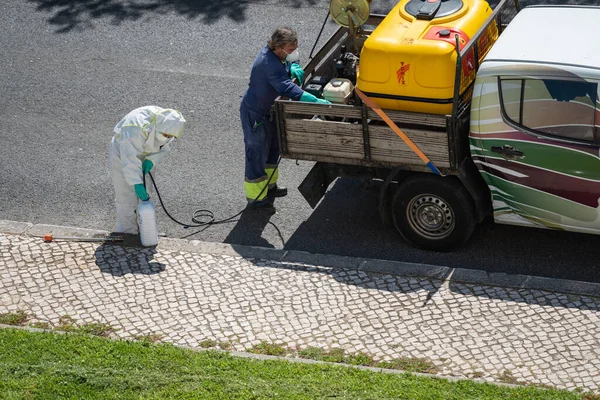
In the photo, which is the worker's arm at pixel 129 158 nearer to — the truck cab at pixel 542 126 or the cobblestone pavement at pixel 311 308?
the cobblestone pavement at pixel 311 308

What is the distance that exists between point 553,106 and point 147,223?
3.81 metres

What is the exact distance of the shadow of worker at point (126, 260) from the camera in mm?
8820

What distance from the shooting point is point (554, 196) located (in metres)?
8.25

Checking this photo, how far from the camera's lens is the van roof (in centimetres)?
798

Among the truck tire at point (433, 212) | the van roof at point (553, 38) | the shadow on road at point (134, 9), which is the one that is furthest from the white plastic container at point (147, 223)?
the shadow on road at point (134, 9)

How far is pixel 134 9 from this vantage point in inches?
578

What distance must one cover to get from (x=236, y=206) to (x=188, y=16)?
524cm

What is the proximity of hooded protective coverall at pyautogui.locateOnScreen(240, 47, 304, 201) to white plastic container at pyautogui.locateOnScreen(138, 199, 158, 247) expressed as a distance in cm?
111

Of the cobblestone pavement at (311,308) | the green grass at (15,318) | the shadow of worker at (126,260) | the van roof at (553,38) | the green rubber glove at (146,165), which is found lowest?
the shadow of worker at (126,260)

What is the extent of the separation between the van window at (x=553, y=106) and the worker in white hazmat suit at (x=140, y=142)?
304 centimetres

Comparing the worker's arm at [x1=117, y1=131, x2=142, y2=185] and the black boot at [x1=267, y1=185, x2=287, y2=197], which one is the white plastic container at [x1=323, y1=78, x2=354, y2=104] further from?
the worker's arm at [x1=117, y1=131, x2=142, y2=185]

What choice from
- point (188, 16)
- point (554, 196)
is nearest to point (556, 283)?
point (554, 196)

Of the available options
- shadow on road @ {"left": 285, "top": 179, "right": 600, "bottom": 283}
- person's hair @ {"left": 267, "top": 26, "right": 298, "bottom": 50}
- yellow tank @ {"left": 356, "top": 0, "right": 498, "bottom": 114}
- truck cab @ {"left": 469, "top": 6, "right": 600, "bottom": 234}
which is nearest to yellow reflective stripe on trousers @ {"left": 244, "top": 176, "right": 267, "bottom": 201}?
shadow on road @ {"left": 285, "top": 179, "right": 600, "bottom": 283}

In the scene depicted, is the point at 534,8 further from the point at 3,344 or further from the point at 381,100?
the point at 3,344
